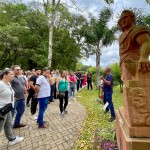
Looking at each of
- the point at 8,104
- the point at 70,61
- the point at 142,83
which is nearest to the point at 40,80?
the point at 8,104

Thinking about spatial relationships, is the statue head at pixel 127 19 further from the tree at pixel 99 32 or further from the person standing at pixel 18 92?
the tree at pixel 99 32

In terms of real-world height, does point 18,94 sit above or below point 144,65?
below

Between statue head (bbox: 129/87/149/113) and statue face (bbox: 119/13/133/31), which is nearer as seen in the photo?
statue head (bbox: 129/87/149/113)

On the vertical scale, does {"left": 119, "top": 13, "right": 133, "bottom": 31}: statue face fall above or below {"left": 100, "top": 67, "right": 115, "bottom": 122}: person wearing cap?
above

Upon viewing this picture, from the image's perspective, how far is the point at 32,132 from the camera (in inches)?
231

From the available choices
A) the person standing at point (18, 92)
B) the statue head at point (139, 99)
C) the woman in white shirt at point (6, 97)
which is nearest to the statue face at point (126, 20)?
the statue head at point (139, 99)

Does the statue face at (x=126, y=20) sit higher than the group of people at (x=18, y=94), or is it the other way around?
the statue face at (x=126, y=20)

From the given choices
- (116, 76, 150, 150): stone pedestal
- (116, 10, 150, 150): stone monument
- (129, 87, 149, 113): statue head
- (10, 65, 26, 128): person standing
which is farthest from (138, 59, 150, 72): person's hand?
(10, 65, 26, 128): person standing

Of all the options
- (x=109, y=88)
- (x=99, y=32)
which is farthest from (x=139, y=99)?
(x=99, y=32)

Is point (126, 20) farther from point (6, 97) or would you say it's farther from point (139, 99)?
point (6, 97)

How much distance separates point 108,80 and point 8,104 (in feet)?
12.6

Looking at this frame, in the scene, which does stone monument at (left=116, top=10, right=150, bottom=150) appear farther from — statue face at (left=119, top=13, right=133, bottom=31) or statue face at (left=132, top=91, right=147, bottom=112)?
statue face at (left=119, top=13, right=133, bottom=31)

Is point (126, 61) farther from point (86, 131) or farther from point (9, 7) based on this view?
point (9, 7)

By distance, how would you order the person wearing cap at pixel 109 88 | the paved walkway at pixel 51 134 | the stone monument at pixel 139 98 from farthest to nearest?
the person wearing cap at pixel 109 88 → the paved walkway at pixel 51 134 → the stone monument at pixel 139 98
